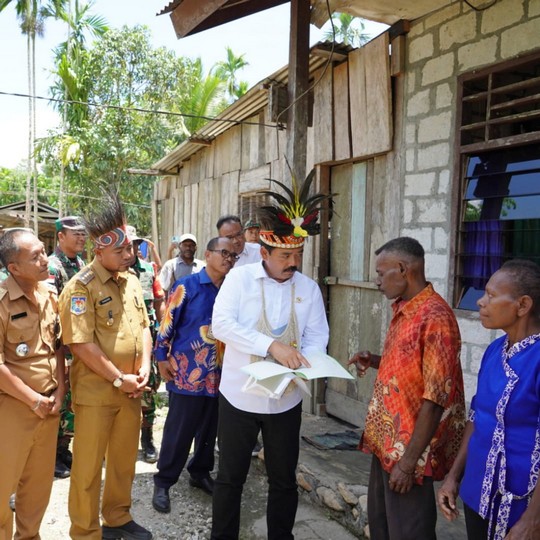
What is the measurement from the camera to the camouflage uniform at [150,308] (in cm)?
459

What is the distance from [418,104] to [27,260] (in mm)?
3361

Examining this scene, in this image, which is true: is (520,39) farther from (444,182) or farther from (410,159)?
(410,159)

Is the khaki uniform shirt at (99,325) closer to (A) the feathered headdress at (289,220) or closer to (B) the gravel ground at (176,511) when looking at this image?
(A) the feathered headdress at (289,220)

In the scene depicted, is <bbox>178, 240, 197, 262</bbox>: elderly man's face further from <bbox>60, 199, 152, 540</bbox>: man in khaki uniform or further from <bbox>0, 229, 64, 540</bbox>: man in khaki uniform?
<bbox>0, 229, 64, 540</bbox>: man in khaki uniform

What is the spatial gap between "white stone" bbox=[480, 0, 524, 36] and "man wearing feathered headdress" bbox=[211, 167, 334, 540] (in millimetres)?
2119

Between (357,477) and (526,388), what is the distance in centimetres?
245

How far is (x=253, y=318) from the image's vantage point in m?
2.94

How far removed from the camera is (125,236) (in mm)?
3273

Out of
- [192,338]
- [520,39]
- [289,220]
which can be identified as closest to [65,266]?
[192,338]

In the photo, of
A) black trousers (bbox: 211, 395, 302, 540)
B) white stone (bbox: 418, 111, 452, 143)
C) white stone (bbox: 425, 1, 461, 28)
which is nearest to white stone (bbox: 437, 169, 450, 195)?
white stone (bbox: 418, 111, 452, 143)

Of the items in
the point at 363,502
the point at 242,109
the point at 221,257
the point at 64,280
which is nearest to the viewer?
the point at 363,502

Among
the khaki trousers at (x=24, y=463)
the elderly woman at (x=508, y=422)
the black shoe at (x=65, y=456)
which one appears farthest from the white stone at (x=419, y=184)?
the black shoe at (x=65, y=456)

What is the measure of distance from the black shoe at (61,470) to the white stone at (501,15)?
476cm

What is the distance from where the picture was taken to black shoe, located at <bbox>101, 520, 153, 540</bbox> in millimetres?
3391
